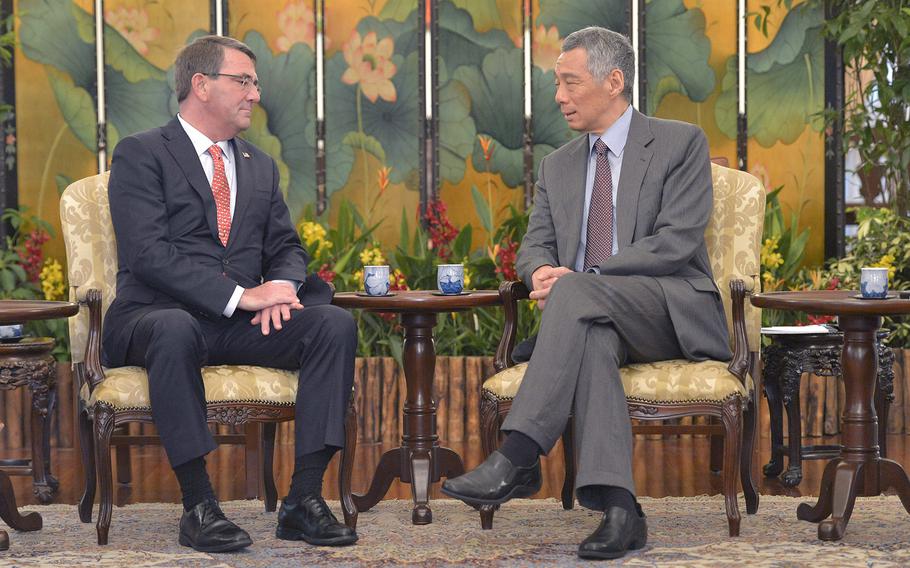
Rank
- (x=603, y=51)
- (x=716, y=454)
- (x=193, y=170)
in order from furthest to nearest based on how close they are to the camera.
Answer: (x=716, y=454) < (x=603, y=51) < (x=193, y=170)

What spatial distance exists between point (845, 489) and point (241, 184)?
6.56 ft

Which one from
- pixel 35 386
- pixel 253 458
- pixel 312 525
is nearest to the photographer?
pixel 312 525

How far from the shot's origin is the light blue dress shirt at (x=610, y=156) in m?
3.61

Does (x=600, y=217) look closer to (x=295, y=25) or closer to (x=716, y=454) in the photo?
(x=716, y=454)

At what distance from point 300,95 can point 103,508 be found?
4016mm

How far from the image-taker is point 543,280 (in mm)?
3459

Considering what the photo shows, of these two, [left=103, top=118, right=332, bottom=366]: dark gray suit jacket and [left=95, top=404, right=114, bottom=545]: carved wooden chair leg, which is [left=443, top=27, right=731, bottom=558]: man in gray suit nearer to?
[left=103, top=118, right=332, bottom=366]: dark gray suit jacket

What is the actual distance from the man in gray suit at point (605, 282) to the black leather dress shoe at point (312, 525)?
39 centimetres

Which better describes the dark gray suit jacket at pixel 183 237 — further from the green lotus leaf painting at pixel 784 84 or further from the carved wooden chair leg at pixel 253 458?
the green lotus leaf painting at pixel 784 84

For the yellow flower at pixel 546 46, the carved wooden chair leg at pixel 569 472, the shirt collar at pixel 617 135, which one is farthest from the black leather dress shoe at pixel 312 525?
the yellow flower at pixel 546 46

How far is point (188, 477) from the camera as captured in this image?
3141mm

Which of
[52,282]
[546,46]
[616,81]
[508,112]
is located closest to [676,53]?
[546,46]

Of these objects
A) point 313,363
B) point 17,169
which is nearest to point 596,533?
point 313,363

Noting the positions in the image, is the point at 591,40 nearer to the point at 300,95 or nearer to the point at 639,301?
the point at 639,301
